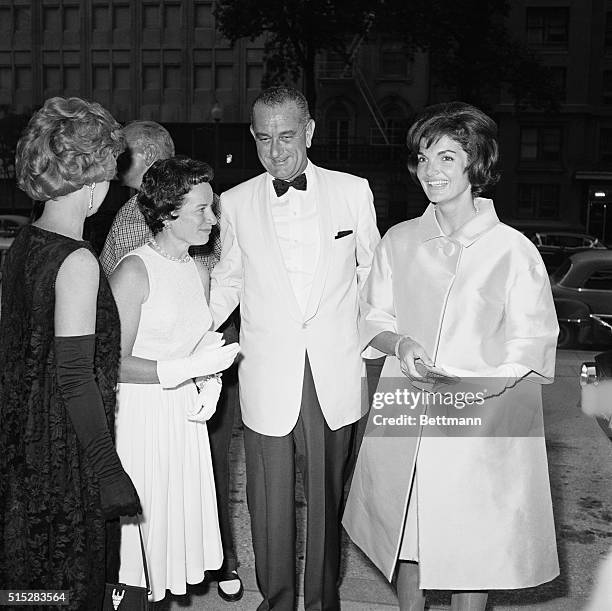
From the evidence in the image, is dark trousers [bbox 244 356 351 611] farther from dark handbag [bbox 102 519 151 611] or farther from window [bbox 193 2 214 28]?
window [bbox 193 2 214 28]

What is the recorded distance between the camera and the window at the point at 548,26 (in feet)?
141

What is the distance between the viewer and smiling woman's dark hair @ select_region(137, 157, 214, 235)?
3246 millimetres

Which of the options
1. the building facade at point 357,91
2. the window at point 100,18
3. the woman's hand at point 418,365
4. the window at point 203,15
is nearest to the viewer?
the woman's hand at point 418,365

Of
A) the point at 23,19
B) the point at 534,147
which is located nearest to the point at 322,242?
the point at 534,147

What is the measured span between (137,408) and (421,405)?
3.42 ft

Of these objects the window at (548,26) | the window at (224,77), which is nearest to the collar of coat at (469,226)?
the window at (548,26)

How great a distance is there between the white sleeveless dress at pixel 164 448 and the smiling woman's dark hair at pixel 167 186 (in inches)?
5.4

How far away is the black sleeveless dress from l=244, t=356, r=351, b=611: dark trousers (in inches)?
39.9

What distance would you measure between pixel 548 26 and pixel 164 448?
4479cm

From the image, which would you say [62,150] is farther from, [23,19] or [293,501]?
[23,19]

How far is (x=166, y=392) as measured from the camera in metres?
3.21

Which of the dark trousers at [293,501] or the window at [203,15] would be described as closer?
the dark trousers at [293,501]

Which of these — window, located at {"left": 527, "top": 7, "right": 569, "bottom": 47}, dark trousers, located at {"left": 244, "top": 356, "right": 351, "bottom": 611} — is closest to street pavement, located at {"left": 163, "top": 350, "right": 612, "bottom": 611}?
dark trousers, located at {"left": 244, "top": 356, "right": 351, "bottom": 611}

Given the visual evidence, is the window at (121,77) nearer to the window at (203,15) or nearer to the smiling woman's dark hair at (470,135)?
the window at (203,15)
